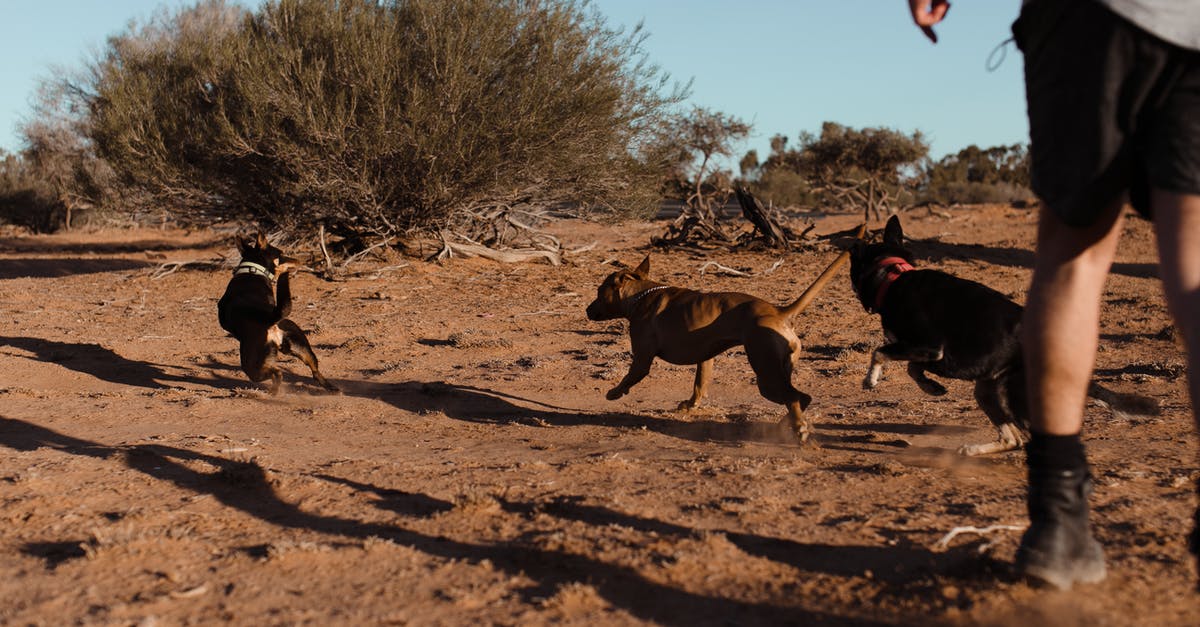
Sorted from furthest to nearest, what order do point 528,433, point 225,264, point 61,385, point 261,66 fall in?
point 225,264 → point 261,66 → point 61,385 → point 528,433

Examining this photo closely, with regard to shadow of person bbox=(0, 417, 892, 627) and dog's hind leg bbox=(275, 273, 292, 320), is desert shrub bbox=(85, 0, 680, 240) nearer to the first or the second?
dog's hind leg bbox=(275, 273, 292, 320)

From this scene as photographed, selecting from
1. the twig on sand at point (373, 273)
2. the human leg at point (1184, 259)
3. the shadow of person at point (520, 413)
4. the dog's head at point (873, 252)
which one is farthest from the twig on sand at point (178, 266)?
the human leg at point (1184, 259)

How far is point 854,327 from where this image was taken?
1036cm

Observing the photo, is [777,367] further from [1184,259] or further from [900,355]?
[1184,259]

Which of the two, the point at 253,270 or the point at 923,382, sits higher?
the point at 253,270

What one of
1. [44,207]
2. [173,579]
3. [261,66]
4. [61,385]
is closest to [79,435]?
[61,385]

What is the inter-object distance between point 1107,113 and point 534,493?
8.65 ft

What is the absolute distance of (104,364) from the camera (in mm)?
9281

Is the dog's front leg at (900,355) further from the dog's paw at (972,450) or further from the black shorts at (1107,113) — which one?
the black shorts at (1107,113)

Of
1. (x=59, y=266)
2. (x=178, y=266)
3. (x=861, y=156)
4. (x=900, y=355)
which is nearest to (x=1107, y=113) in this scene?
(x=900, y=355)

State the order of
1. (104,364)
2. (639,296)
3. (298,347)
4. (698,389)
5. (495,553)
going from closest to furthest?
1. (495,553)
2. (698,389)
3. (639,296)
4. (298,347)
5. (104,364)

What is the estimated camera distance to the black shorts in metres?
2.36

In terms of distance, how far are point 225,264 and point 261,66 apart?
395 centimetres

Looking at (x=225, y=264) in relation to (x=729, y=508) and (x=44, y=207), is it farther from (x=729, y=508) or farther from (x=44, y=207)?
(x=44, y=207)
